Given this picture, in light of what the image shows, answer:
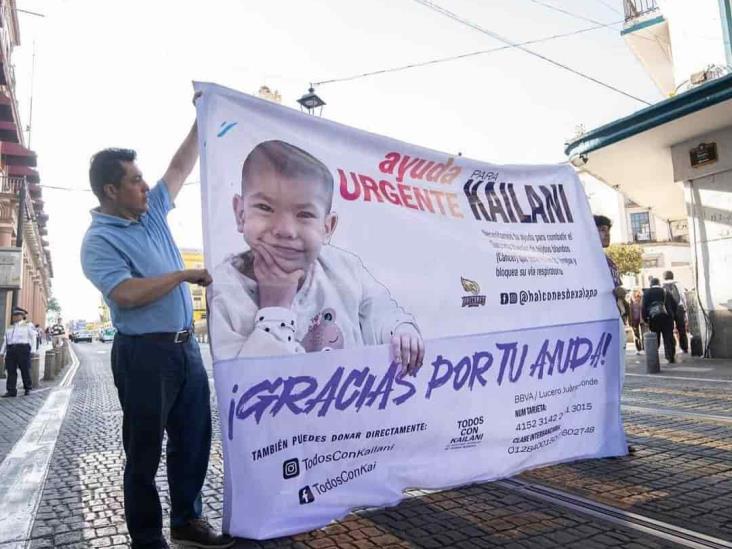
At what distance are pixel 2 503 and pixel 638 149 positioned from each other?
13.4 meters

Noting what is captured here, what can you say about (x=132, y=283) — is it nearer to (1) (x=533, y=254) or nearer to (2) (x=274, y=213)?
(2) (x=274, y=213)

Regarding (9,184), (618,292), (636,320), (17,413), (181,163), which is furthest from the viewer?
(9,184)

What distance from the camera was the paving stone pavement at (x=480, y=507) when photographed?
9.04ft

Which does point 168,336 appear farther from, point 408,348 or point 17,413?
point 17,413

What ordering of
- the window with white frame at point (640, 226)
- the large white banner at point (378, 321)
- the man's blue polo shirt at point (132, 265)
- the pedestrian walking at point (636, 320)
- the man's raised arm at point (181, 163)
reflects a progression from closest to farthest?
the man's blue polo shirt at point (132, 265)
the large white banner at point (378, 321)
the man's raised arm at point (181, 163)
the pedestrian walking at point (636, 320)
the window with white frame at point (640, 226)

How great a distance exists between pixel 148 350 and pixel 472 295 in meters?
1.98

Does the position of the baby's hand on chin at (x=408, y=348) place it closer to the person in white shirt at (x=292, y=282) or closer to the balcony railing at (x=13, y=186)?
the person in white shirt at (x=292, y=282)

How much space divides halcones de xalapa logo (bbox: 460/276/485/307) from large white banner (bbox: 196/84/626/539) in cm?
1

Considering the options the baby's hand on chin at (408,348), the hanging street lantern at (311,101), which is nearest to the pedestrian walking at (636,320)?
the hanging street lantern at (311,101)

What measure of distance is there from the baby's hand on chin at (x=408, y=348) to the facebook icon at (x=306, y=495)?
0.81 metres

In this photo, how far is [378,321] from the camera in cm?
313

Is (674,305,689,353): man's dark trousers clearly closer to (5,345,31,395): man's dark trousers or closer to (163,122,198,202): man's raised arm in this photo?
(163,122,198,202): man's raised arm

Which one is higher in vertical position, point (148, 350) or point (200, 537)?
point (148, 350)

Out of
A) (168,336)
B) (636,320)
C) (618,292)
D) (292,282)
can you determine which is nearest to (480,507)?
(292,282)
